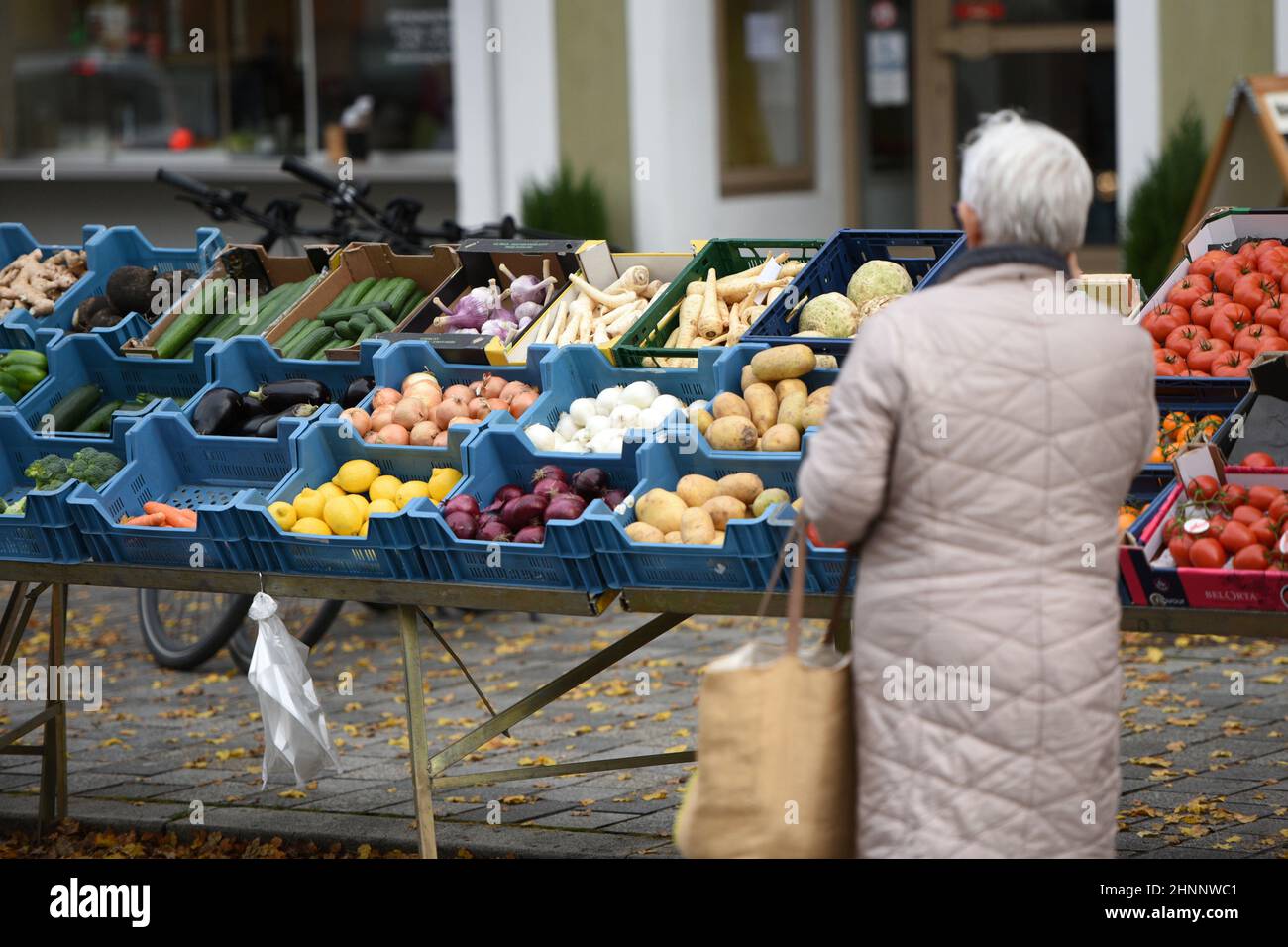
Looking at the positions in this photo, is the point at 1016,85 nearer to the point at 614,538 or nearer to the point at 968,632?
the point at 614,538

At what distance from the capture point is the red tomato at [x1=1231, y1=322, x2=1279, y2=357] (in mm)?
4828

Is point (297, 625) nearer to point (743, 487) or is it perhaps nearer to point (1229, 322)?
point (743, 487)

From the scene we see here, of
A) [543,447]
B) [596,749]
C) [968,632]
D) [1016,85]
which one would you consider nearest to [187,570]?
[543,447]

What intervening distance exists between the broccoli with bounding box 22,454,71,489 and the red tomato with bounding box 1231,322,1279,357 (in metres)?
3.33

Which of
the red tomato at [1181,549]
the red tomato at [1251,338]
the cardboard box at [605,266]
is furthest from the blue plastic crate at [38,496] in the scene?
the red tomato at [1251,338]

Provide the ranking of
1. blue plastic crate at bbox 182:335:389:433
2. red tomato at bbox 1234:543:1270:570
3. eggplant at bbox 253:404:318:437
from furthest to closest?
blue plastic crate at bbox 182:335:389:433 → eggplant at bbox 253:404:318:437 → red tomato at bbox 1234:543:1270:570

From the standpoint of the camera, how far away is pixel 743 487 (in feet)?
14.2

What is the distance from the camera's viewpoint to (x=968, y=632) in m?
2.99

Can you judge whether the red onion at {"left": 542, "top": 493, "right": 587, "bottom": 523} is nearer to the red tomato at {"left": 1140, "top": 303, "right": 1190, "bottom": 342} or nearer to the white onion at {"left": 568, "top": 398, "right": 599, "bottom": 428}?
the white onion at {"left": 568, "top": 398, "right": 599, "bottom": 428}

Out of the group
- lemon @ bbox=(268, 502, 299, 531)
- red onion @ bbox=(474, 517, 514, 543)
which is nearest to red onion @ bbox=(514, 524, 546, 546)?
red onion @ bbox=(474, 517, 514, 543)

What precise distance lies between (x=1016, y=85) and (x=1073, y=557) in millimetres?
9132
